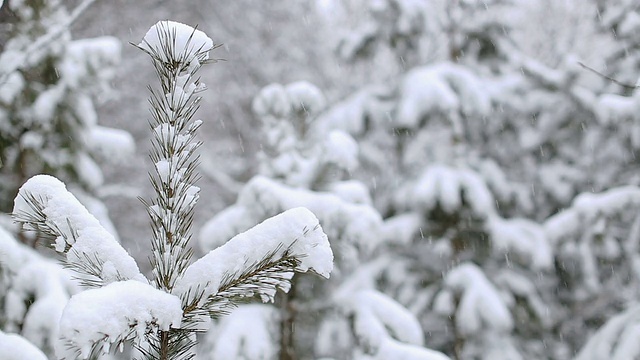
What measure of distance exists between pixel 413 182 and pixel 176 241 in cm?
507

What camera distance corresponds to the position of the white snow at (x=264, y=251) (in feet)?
4.25

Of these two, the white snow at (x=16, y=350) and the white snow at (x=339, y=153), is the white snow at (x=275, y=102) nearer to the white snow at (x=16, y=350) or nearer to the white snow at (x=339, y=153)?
the white snow at (x=339, y=153)

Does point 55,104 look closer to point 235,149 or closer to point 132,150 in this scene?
point 132,150

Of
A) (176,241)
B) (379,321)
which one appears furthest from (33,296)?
(176,241)

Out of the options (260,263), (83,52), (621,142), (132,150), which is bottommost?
(621,142)

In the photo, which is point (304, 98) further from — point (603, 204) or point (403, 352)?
point (603, 204)

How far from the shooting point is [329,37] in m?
14.1

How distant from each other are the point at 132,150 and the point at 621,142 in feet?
16.7

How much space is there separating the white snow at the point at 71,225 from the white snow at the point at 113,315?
158 mm

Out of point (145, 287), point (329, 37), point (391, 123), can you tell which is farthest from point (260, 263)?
point (329, 37)

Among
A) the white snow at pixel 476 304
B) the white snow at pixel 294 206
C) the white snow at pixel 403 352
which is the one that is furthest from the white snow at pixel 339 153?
the white snow at pixel 476 304

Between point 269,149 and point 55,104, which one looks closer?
point 55,104

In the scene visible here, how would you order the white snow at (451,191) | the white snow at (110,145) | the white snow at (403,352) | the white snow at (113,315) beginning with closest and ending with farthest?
the white snow at (113,315)
the white snow at (403,352)
the white snow at (110,145)
the white snow at (451,191)

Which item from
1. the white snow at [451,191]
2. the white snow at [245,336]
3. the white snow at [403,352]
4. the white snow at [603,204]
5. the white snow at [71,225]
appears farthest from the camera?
the white snow at [451,191]
